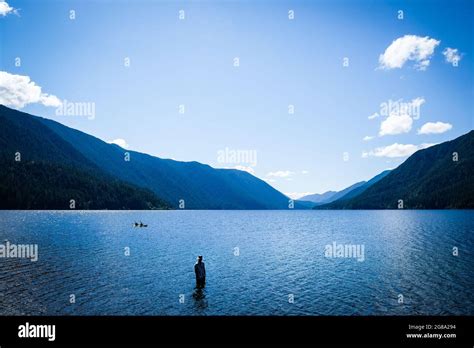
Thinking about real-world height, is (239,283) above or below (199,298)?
below

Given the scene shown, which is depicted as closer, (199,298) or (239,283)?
(199,298)

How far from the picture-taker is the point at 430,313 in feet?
96.6

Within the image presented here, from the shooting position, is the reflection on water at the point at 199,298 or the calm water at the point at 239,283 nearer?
the calm water at the point at 239,283

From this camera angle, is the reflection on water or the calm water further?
the reflection on water

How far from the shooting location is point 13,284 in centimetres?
3712
